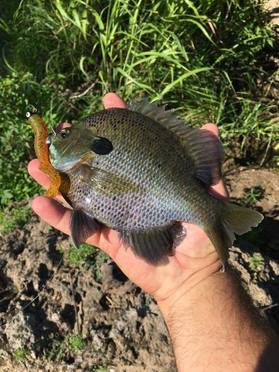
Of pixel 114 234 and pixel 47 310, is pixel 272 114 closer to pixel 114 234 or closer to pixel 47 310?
pixel 114 234

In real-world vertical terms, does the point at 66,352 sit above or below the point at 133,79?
below

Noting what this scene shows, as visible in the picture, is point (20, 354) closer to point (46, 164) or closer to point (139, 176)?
point (46, 164)

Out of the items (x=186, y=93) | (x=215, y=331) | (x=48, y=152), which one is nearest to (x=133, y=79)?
(x=186, y=93)

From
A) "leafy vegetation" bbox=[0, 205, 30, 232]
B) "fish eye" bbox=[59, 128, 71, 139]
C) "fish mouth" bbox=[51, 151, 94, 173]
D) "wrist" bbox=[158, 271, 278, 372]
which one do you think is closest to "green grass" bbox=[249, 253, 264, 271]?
"wrist" bbox=[158, 271, 278, 372]

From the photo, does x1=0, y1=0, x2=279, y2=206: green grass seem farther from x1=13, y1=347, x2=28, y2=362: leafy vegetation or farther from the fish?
x1=13, y1=347, x2=28, y2=362: leafy vegetation

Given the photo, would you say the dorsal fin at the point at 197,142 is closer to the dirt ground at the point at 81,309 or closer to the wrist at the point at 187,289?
the wrist at the point at 187,289

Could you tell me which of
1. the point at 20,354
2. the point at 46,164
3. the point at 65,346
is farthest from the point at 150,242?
the point at 20,354

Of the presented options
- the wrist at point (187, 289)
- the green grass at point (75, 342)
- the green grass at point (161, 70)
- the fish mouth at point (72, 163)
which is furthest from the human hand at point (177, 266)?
the green grass at point (161, 70)
